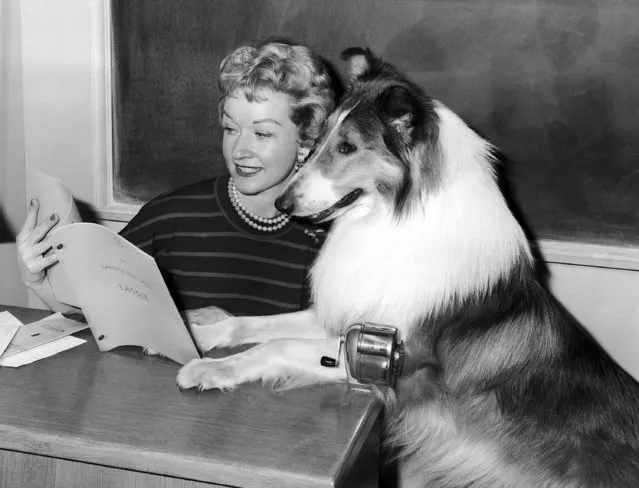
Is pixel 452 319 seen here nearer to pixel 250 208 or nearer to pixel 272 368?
pixel 272 368

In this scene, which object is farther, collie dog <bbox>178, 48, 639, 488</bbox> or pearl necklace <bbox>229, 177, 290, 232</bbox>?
pearl necklace <bbox>229, 177, 290, 232</bbox>

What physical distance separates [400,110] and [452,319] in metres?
0.48

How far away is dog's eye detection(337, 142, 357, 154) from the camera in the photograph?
1.67 metres

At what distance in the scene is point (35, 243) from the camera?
5.44 ft

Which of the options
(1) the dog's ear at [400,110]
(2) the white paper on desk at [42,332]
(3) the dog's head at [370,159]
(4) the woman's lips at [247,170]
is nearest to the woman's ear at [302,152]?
(4) the woman's lips at [247,170]

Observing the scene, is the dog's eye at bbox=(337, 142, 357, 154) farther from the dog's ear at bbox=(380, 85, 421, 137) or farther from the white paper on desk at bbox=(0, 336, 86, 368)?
the white paper on desk at bbox=(0, 336, 86, 368)

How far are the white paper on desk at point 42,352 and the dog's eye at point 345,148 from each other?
0.71 metres

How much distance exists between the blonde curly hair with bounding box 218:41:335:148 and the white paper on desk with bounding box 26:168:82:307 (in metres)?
0.53

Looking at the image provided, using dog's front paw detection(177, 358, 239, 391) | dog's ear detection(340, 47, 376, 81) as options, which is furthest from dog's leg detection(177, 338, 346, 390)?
dog's ear detection(340, 47, 376, 81)

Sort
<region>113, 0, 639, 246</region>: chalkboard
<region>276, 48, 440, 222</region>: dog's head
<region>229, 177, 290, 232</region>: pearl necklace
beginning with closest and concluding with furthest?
1. <region>276, 48, 440, 222</region>: dog's head
2. <region>229, 177, 290, 232</region>: pearl necklace
3. <region>113, 0, 639, 246</region>: chalkboard

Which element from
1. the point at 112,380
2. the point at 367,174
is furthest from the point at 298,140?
the point at 112,380

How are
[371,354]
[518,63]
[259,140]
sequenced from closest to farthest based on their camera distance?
1. [371,354]
2. [259,140]
3. [518,63]

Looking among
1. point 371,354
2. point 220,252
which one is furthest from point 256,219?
point 371,354

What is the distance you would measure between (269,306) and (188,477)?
1.04 meters
